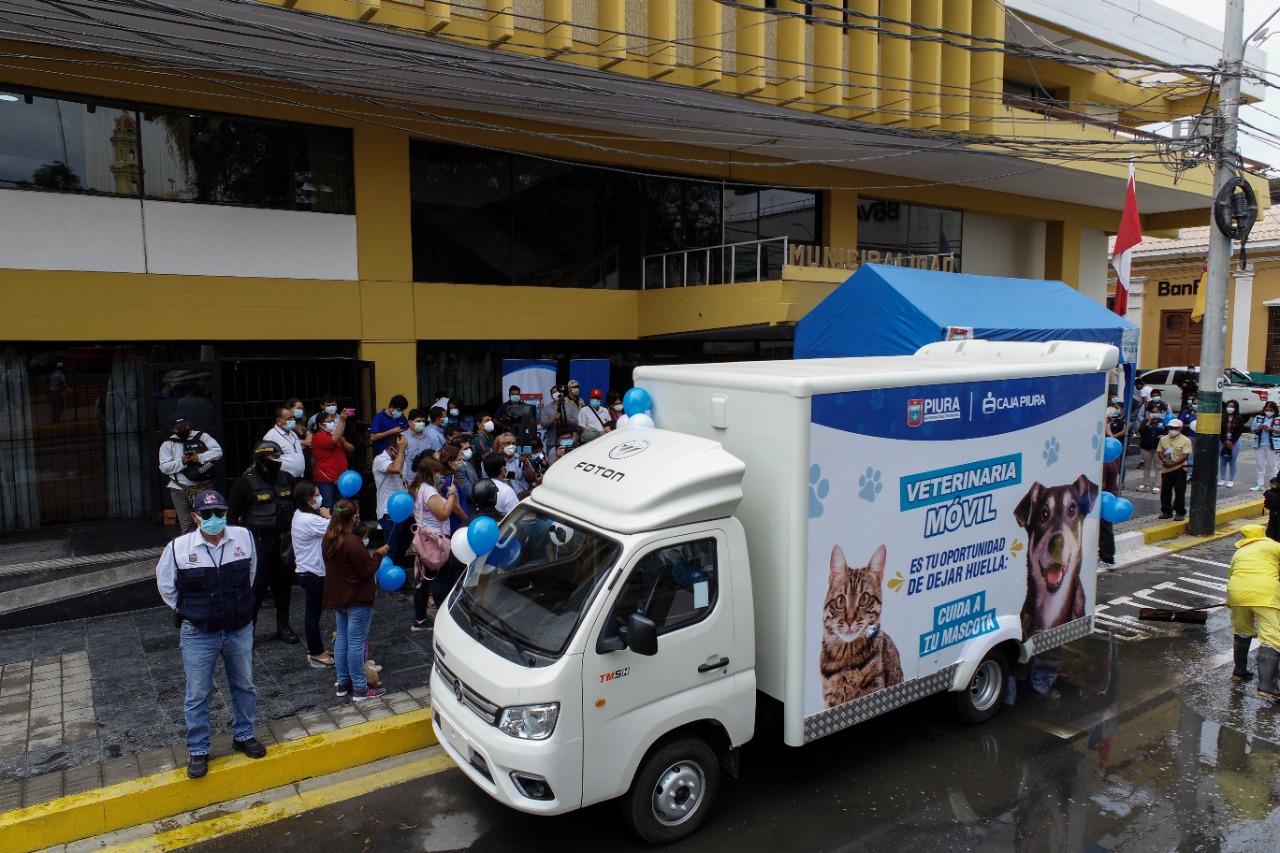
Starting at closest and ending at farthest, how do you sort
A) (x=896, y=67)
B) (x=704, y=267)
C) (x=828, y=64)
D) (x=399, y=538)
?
(x=399, y=538) → (x=828, y=64) → (x=896, y=67) → (x=704, y=267)

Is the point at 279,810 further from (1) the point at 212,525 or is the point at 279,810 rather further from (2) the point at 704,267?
(2) the point at 704,267

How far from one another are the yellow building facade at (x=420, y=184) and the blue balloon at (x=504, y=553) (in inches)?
221

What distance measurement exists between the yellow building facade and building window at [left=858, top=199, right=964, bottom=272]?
822 millimetres

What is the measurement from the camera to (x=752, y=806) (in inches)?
209

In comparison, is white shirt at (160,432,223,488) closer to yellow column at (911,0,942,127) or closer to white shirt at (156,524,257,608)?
white shirt at (156,524,257,608)

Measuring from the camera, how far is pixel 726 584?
490 centimetres

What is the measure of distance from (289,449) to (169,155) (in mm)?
5140

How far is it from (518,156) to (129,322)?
6.66 metres

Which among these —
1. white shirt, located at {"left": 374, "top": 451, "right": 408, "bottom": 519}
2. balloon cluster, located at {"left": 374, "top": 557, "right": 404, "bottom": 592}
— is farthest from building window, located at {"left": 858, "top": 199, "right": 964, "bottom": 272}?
balloon cluster, located at {"left": 374, "top": 557, "right": 404, "bottom": 592}

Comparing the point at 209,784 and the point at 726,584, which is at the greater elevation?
the point at 726,584

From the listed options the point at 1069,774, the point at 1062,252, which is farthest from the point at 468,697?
the point at 1062,252

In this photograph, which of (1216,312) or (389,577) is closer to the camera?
(389,577)

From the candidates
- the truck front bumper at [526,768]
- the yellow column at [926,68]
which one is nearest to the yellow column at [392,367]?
the truck front bumper at [526,768]

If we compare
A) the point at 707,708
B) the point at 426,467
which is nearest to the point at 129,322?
the point at 426,467
